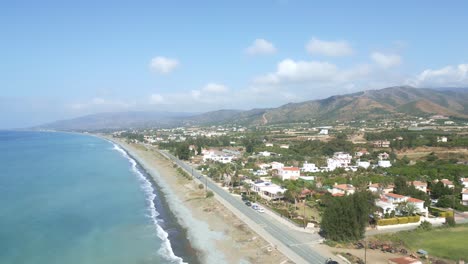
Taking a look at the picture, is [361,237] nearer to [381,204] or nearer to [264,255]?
[264,255]

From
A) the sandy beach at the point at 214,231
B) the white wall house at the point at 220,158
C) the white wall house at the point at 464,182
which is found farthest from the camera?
the white wall house at the point at 220,158

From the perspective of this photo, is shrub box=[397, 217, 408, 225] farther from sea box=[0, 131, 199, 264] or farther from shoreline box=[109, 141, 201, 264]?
sea box=[0, 131, 199, 264]

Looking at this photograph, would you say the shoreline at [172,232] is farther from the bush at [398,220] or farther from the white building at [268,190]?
the bush at [398,220]

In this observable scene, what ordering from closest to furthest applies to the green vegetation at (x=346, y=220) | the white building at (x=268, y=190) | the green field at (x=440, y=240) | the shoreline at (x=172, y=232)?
the green field at (x=440, y=240), the shoreline at (x=172, y=232), the green vegetation at (x=346, y=220), the white building at (x=268, y=190)

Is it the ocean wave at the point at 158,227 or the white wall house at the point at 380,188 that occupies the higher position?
the white wall house at the point at 380,188

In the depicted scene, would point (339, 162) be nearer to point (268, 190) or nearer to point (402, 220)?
point (268, 190)

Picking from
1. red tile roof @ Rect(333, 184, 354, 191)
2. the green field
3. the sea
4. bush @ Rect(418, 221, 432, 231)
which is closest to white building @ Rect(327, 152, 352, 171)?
red tile roof @ Rect(333, 184, 354, 191)

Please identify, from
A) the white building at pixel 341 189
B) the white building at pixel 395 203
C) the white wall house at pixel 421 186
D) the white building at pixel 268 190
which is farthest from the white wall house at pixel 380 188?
the white building at pixel 268 190

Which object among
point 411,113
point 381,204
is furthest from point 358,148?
point 411,113
